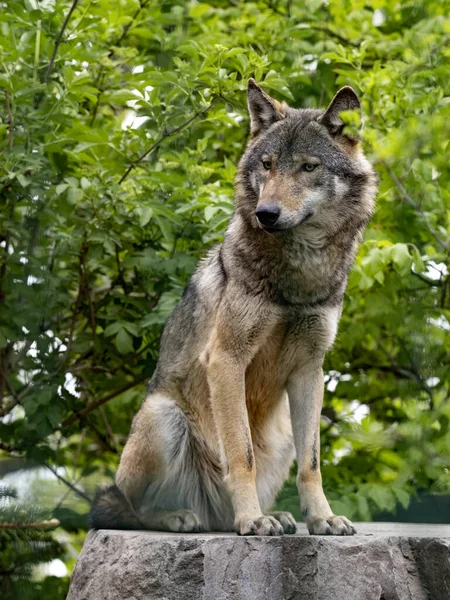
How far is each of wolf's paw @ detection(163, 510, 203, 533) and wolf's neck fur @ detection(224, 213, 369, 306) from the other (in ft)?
4.37

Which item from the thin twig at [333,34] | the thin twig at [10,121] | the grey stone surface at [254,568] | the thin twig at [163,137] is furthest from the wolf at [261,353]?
the thin twig at [333,34]

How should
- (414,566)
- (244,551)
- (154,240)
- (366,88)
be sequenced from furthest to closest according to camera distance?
(154,240), (366,88), (414,566), (244,551)

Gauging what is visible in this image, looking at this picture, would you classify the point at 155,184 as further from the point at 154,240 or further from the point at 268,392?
the point at 268,392

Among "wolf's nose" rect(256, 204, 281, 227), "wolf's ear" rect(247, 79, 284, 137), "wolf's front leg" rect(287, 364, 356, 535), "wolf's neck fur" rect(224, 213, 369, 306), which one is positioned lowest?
"wolf's front leg" rect(287, 364, 356, 535)

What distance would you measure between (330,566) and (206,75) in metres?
3.22

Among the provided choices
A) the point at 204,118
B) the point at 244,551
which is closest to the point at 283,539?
the point at 244,551

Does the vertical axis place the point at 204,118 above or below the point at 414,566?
above

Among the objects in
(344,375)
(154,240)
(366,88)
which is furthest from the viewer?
(344,375)

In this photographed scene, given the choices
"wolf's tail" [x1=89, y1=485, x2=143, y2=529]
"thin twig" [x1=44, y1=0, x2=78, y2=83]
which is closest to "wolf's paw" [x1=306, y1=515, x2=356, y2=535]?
"wolf's tail" [x1=89, y1=485, x2=143, y2=529]

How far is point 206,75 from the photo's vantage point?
5.47 metres

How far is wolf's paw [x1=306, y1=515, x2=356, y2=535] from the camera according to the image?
4270mm

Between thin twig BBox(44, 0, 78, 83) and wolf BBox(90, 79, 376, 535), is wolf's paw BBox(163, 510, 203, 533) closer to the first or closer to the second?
wolf BBox(90, 79, 376, 535)

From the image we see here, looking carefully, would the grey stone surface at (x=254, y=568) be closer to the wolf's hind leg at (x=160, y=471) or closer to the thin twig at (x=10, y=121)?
the wolf's hind leg at (x=160, y=471)

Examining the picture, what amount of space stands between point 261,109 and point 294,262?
0.91 meters
